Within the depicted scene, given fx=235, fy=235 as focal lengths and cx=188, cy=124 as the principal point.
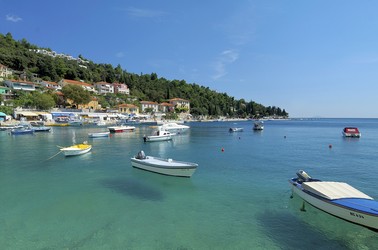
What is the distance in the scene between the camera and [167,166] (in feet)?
59.5

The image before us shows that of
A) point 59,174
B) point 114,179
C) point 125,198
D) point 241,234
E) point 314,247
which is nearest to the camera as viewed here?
point 314,247

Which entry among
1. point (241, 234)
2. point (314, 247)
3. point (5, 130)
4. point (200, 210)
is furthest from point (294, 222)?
point (5, 130)

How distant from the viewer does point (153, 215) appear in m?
12.1

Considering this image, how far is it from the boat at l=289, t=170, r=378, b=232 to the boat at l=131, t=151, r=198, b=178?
7.66m

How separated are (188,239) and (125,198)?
6147mm

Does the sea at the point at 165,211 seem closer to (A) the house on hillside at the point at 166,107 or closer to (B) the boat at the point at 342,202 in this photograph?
(B) the boat at the point at 342,202

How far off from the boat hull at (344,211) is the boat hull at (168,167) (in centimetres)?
807

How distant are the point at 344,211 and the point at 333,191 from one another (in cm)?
154

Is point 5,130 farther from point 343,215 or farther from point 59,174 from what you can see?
point 343,215

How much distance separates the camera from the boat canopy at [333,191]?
1126 cm

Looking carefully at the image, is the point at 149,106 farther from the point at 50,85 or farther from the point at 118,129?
the point at 118,129

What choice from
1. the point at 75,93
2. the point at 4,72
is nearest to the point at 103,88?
the point at 75,93

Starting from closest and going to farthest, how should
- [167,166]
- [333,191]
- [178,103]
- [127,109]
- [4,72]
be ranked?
[333,191] → [167,166] → [4,72] → [127,109] → [178,103]

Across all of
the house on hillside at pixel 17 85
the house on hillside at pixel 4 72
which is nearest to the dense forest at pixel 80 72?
the house on hillside at pixel 4 72
